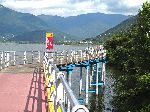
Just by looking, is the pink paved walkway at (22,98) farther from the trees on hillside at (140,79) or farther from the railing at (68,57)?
the railing at (68,57)

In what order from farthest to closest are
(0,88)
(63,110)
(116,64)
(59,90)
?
(116,64) → (0,88) → (59,90) → (63,110)

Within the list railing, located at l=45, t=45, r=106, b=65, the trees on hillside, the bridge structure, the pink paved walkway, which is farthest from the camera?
railing, located at l=45, t=45, r=106, b=65

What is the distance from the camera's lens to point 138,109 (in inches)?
1048

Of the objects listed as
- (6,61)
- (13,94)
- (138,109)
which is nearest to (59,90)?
(13,94)

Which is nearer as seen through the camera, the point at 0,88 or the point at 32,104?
the point at 32,104

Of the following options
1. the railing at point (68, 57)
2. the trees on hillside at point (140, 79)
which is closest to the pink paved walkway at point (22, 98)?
the trees on hillside at point (140, 79)

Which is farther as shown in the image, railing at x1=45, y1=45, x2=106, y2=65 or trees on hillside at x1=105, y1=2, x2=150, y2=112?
railing at x1=45, y1=45, x2=106, y2=65

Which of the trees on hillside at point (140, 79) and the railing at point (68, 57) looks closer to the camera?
the trees on hillside at point (140, 79)

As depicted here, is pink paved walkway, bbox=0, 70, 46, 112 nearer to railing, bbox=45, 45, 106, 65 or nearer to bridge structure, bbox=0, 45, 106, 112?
bridge structure, bbox=0, 45, 106, 112

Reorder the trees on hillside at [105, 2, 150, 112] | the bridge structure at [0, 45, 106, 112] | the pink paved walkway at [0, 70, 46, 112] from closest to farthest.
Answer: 1. the bridge structure at [0, 45, 106, 112]
2. the pink paved walkway at [0, 70, 46, 112]
3. the trees on hillside at [105, 2, 150, 112]

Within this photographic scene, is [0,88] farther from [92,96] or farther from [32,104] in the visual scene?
[92,96]

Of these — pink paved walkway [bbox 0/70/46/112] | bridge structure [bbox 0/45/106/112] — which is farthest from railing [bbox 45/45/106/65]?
pink paved walkway [bbox 0/70/46/112]

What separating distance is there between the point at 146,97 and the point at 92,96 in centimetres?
1711

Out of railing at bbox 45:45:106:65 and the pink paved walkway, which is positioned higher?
railing at bbox 45:45:106:65
